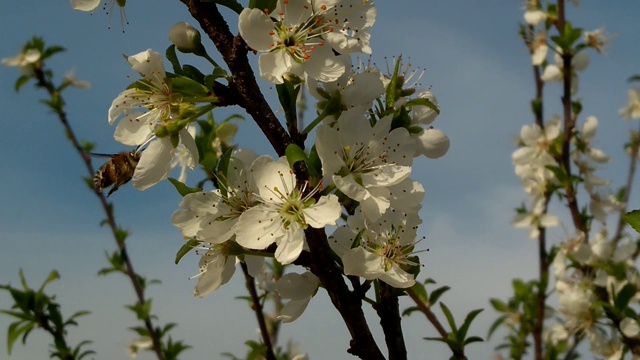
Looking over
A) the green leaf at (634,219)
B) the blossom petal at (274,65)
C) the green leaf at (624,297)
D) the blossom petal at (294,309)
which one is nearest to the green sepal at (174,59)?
the blossom petal at (274,65)

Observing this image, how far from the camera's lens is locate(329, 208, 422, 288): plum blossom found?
1.31 m

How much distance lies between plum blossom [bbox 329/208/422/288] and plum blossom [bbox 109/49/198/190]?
0.39 metres

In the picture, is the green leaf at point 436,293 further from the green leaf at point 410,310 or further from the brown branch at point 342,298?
the brown branch at point 342,298

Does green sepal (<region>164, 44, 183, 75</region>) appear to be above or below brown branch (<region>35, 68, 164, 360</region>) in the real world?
below

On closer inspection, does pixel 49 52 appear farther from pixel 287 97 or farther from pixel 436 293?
pixel 287 97

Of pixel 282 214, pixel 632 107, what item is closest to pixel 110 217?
pixel 282 214

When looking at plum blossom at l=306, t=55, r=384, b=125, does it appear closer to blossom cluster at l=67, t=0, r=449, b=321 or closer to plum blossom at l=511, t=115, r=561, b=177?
blossom cluster at l=67, t=0, r=449, b=321

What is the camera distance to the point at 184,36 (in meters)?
1.42

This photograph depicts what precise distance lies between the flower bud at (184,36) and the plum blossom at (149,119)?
0.17 ft

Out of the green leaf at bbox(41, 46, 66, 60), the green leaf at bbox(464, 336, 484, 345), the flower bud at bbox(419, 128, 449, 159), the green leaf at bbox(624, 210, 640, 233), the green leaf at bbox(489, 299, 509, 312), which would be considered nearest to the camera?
the green leaf at bbox(624, 210, 640, 233)

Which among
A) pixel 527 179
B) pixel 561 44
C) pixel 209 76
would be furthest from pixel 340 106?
pixel 527 179

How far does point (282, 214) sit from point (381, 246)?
0.81 ft

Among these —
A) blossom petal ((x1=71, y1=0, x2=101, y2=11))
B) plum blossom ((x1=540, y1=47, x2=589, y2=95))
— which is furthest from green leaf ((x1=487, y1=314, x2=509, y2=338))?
blossom petal ((x1=71, y1=0, x2=101, y2=11))

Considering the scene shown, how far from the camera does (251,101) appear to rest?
51.5 inches
